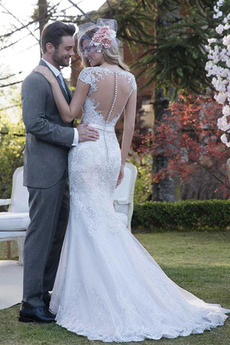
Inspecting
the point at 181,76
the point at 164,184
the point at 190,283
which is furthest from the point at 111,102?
the point at 164,184

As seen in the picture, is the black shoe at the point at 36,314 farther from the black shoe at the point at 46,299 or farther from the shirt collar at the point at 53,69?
the shirt collar at the point at 53,69

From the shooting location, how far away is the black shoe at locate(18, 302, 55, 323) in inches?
169

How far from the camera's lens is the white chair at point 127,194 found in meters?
7.57

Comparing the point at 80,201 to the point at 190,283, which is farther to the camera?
the point at 190,283

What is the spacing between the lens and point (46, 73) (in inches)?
169

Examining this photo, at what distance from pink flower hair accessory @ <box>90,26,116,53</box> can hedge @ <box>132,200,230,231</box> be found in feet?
25.2

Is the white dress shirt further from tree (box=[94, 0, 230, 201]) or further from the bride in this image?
tree (box=[94, 0, 230, 201])

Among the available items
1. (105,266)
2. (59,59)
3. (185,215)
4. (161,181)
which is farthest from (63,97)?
(161,181)

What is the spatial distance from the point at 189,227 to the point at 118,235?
25.4 feet

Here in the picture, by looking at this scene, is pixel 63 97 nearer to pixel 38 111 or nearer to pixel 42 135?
pixel 38 111

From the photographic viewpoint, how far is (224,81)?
4.78 meters

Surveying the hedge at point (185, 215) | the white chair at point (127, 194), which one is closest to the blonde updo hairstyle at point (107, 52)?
the white chair at point (127, 194)

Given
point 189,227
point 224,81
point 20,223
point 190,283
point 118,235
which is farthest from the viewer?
point 189,227

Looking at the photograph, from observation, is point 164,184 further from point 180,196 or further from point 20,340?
point 20,340
